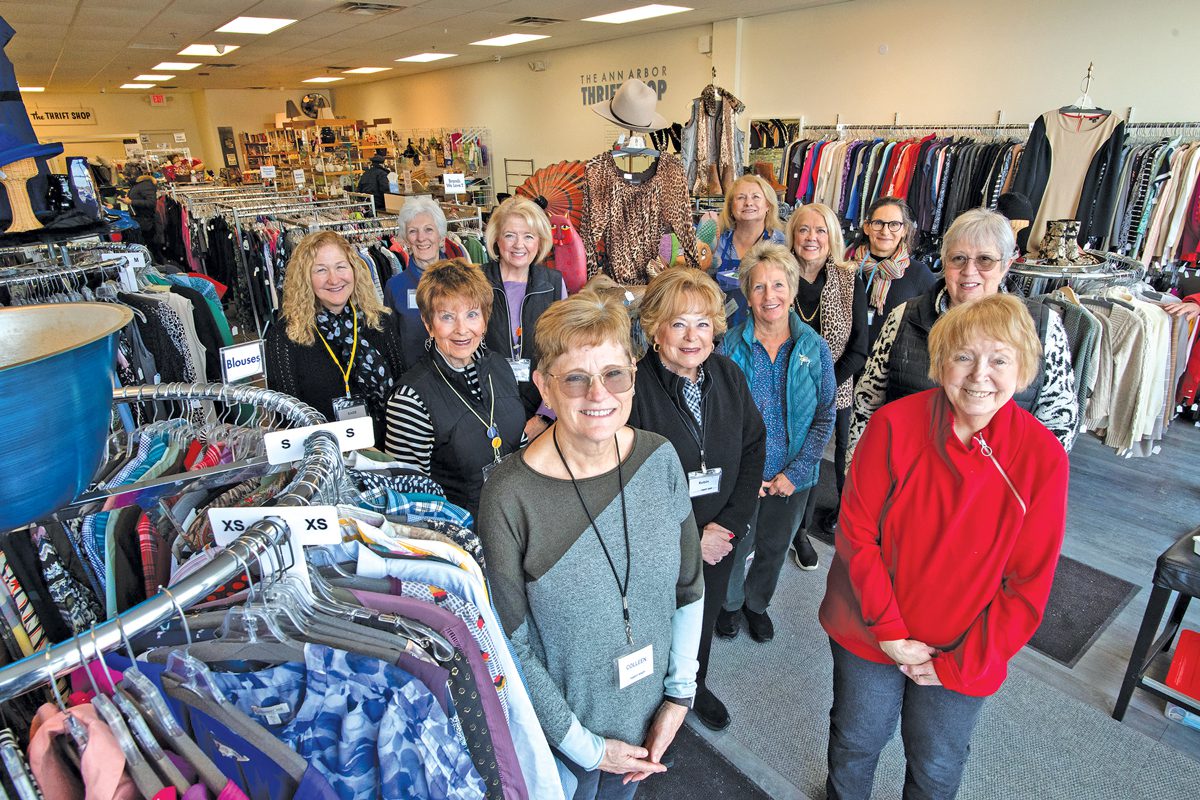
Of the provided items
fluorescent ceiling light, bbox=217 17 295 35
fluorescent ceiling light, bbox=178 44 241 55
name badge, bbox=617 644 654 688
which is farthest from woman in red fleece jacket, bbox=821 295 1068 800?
fluorescent ceiling light, bbox=178 44 241 55

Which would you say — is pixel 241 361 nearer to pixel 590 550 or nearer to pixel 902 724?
pixel 590 550

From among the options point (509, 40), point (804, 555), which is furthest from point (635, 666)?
point (509, 40)

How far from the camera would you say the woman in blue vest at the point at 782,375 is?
7.23 feet

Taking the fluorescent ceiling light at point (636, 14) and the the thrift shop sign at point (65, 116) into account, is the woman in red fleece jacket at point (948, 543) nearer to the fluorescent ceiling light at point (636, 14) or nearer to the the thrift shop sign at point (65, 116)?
the fluorescent ceiling light at point (636, 14)

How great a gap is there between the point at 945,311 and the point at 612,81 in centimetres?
914

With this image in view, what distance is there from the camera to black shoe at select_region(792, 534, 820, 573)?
3080 millimetres

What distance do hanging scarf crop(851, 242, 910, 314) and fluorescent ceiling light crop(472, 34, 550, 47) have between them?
7662mm

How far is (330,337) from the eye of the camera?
8.36 feet

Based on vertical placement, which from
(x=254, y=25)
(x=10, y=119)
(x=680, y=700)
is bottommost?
(x=680, y=700)

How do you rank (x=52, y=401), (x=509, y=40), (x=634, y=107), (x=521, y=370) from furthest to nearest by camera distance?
(x=509, y=40), (x=634, y=107), (x=521, y=370), (x=52, y=401)

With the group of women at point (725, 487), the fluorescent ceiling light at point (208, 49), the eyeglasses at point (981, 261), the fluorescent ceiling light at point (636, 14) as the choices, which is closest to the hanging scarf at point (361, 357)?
the group of women at point (725, 487)

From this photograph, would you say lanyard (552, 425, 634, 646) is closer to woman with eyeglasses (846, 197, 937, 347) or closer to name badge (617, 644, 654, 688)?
name badge (617, 644, 654, 688)

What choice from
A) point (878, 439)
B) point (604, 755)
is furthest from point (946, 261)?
point (604, 755)

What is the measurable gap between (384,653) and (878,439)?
1.15m
